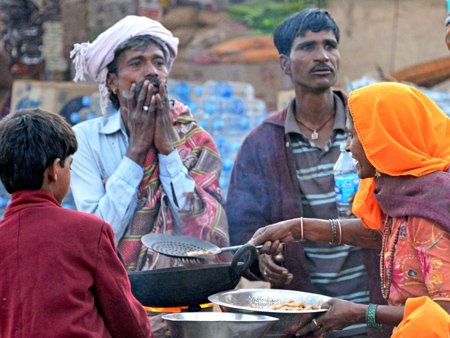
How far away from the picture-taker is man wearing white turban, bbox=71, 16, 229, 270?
4.43 meters

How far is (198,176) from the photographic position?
464 centimetres

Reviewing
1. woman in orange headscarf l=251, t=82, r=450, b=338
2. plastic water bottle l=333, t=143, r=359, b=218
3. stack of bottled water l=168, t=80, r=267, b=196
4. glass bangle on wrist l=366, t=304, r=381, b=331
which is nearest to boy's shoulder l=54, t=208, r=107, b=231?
woman in orange headscarf l=251, t=82, r=450, b=338

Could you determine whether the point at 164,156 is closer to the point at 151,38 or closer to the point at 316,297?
the point at 151,38

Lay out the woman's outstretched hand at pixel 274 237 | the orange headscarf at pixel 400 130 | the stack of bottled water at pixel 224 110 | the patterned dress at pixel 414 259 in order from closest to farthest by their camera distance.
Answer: the patterned dress at pixel 414 259, the orange headscarf at pixel 400 130, the woman's outstretched hand at pixel 274 237, the stack of bottled water at pixel 224 110

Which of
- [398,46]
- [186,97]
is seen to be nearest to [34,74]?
[186,97]

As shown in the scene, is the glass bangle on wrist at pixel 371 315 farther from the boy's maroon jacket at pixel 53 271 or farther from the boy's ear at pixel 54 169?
the boy's ear at pixel 54 169

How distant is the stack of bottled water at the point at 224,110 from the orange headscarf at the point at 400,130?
489 cm

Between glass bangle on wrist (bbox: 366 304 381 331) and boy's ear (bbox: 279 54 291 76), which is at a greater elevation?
boy's ear (bbox: 279 54 291 76)

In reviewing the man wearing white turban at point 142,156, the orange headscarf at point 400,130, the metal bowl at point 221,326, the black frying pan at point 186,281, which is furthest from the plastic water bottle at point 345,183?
the metal bowl at point 221,326

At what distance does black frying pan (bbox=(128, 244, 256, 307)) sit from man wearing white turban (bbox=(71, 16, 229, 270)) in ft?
1.32

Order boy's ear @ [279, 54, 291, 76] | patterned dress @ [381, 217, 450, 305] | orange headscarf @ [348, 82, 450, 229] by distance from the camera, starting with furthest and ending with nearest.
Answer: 1. boy's ear @ [279, 54, 291, 76]
2. orange headscarf @ [348, 82, 450, 229]
3. patterned dress @ [381, 217, 450, 305]

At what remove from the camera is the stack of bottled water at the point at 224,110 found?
859cm

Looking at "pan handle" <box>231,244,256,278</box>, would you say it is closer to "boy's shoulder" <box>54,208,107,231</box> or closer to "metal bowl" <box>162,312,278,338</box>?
"metal bowl" <box>162,312,278,338</box>

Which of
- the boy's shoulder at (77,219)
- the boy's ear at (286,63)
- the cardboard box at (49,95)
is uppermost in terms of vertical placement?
the boy's ear at (286,63)
